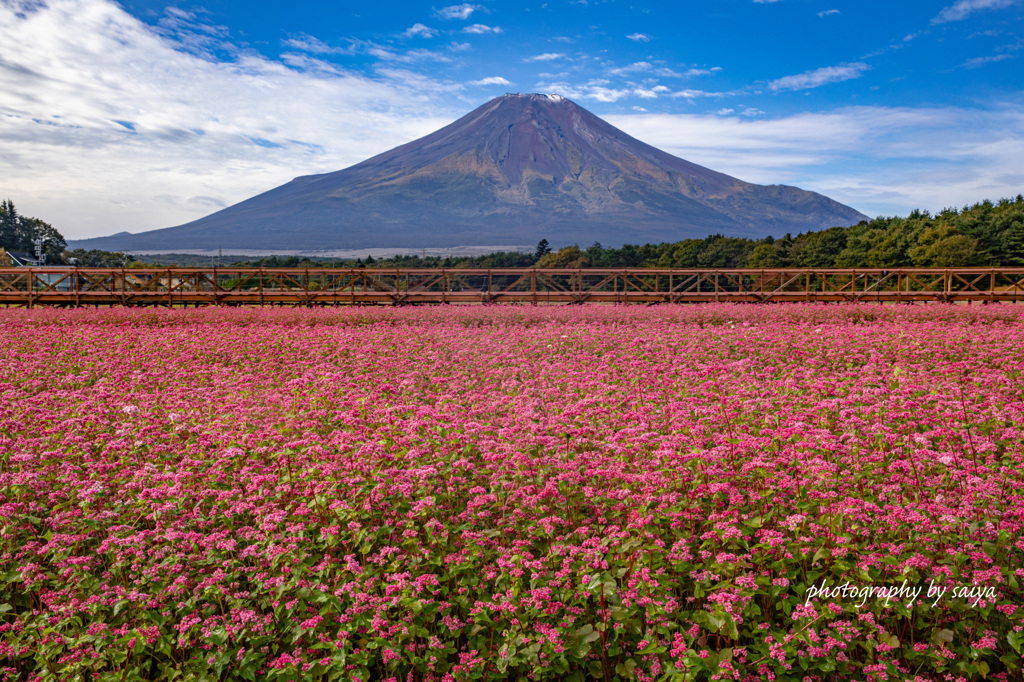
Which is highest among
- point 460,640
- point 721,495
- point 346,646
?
point 721,495

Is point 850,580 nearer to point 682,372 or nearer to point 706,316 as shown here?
point 682,372

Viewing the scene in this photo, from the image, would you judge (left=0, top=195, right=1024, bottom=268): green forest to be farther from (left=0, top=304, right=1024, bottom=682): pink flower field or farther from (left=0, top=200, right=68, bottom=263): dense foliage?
(left=0, top=304, right=1024, bottom=682): pink flower field

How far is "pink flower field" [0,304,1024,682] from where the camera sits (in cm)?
285

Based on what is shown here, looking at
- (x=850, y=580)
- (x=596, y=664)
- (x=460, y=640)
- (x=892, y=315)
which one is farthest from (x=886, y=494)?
(x=892, y=315)

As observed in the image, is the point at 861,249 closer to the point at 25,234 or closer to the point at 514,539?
the point at 514,539

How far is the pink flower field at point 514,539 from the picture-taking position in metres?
2.85

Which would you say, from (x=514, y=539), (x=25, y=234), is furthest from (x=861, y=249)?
(x=25, y=234)

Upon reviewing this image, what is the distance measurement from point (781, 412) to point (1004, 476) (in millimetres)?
1621

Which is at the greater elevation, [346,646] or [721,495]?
[721,495]

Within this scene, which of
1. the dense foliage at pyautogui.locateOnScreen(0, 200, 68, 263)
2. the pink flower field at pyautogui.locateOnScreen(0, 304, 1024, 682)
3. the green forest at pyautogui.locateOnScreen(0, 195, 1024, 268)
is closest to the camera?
the pink flower field at pyautogui.locateOnScreen(0, 304, 1024, 682)

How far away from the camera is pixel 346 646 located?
2740 mm

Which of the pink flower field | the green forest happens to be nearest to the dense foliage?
the green forest

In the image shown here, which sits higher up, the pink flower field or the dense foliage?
the dense foliage

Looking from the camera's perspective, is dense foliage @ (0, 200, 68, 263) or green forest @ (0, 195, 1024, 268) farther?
dense foliage @ (0, 200, 68, 263)
